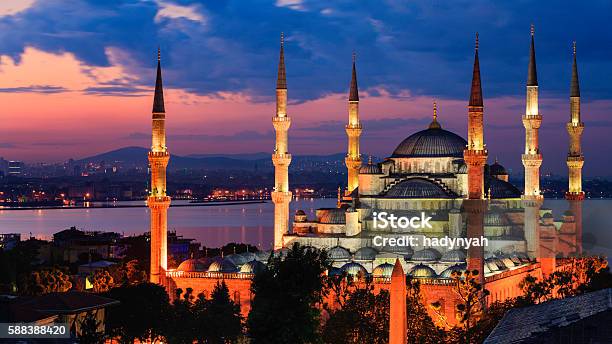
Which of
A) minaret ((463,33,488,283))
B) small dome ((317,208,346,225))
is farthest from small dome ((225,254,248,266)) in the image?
minaret ((463,33,488,283))

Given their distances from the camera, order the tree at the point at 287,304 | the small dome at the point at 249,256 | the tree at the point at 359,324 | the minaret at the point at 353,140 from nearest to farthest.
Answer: the tree at the point at 287,304, the tree at the point at 359,324, the small dome at the point at 249,256, the minaret at the point at 353,140

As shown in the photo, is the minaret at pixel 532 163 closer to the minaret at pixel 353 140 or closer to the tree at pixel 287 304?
Answer: the minaret at pixel 353 140

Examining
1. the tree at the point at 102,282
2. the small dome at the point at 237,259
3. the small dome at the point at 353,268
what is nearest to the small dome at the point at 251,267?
the small dome at the point at 237,259

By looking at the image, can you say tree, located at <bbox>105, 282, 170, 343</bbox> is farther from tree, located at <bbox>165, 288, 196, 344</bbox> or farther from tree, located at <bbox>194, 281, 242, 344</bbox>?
tree, located at <bbox>194, 281, 242, 344</bbox>

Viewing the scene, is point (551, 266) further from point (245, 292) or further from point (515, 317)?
point (515, 317)

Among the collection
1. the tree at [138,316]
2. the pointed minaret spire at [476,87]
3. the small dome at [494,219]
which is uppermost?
the pointed minaret spire at [476,87]

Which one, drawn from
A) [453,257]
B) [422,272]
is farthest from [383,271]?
[453,257]

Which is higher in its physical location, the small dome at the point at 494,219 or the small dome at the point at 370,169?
the small dome at the point at 370,169

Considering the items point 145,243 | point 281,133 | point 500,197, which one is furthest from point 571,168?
point 145,243
